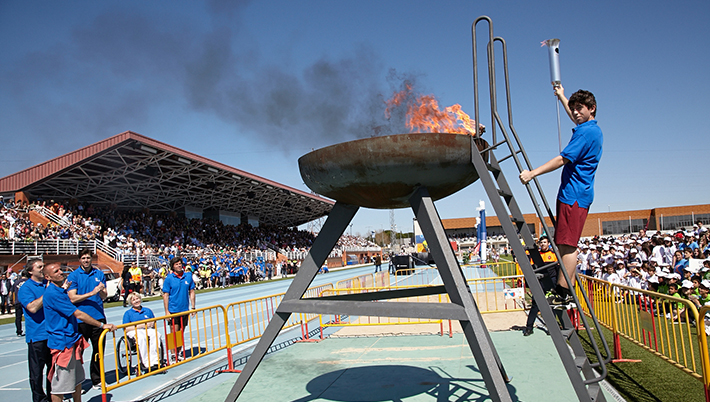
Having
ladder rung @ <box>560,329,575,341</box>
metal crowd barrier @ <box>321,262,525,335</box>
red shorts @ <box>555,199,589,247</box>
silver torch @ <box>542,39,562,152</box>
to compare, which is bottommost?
metal crowd barrier @ <box>321,262,525,335</box>

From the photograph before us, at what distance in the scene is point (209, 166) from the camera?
3077 centimetres

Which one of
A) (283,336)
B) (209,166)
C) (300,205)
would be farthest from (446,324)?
(300,205)

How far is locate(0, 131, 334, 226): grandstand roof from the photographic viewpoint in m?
25.9

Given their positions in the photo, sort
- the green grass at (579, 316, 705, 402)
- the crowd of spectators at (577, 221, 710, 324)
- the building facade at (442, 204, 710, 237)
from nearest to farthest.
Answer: the green grass at (579, 316, 705, 402) < the crowd of spectators at (577, 221, 710, 324) < the building facade at (442, 204, 710, 237)

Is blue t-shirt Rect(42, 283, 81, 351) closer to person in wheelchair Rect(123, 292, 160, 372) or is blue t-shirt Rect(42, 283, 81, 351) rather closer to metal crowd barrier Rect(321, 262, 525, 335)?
person in wheelchair Rect(123, 292, 160, 372)

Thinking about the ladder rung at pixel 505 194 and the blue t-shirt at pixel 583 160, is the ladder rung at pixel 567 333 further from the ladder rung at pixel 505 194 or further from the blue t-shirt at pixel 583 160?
the ladder rung at pixel 505 194

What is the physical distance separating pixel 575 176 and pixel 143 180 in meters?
34.1

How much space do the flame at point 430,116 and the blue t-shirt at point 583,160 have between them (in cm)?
165

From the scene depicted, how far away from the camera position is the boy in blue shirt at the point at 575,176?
11.2 ft

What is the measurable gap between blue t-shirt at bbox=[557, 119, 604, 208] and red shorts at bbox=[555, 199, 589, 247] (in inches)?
1.7

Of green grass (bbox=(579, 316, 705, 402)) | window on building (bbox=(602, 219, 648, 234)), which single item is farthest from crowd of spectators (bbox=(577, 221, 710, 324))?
window on building (bbox=(602, 219, 648, 234))

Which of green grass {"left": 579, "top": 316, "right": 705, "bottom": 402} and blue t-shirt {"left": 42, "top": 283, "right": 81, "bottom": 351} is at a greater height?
blue t-shirt {"left": 42, "top": 283, "right": 81, "bottom": 351}

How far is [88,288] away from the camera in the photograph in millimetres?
6594

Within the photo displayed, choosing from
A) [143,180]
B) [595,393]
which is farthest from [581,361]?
[143,180]
